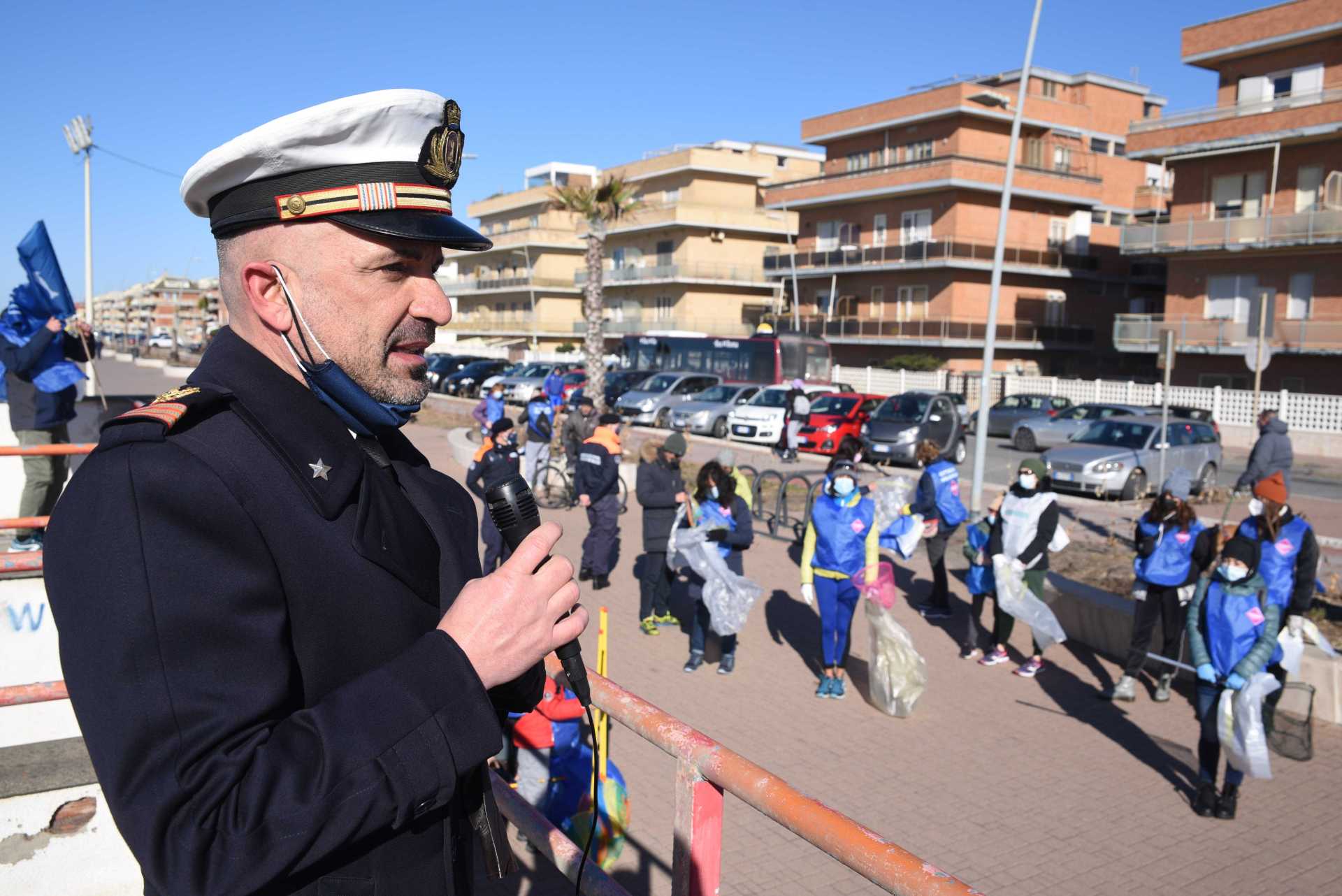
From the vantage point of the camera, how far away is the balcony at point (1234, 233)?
29.8 m

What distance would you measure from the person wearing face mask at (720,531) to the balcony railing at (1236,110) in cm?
3090

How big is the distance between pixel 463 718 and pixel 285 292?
2.16ft

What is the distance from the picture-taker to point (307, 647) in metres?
1.22

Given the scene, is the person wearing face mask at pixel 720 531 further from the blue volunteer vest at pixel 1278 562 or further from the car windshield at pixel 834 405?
the car windshield at pixel 834 405

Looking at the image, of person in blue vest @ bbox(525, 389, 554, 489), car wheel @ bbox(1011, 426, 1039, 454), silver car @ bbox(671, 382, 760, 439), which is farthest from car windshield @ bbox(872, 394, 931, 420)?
person in blue vest @ bbox(525, 389, 554, 489)

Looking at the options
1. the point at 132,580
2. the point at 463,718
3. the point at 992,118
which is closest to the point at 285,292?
the point at 132,580

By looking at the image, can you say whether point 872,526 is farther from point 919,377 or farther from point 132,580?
point 919,377

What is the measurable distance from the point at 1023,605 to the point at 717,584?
2.43 metres

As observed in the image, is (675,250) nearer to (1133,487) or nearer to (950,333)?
(950,333)

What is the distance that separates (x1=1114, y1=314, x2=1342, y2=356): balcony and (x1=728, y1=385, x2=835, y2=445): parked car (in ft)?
35.7

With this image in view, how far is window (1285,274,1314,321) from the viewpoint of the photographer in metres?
31.3

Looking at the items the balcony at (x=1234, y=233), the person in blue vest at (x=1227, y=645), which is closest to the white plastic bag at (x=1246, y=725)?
the person in blue vest at (x=1227, y=645)

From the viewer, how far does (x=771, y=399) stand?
2455 cm

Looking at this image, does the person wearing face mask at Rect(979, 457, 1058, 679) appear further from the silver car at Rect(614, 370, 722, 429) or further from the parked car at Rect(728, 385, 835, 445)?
the silver car at Rect(614, 370, 722, 429)
